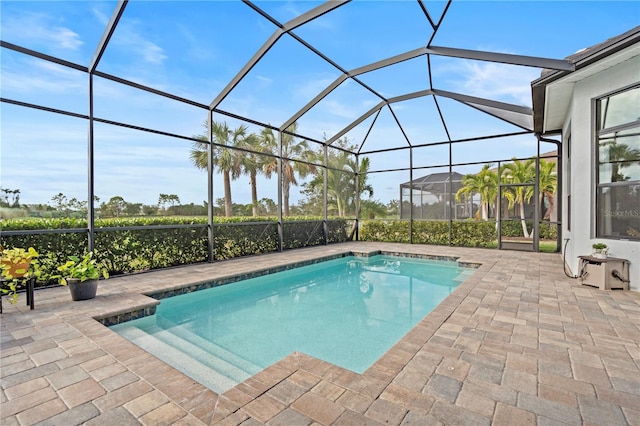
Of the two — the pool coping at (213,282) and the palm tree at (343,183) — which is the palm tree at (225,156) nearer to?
the pool coping at (213,282)

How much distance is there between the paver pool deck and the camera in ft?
5.98

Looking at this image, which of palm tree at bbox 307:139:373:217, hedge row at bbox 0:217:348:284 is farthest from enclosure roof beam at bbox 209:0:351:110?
palm tree at bbox 307:139:373:217

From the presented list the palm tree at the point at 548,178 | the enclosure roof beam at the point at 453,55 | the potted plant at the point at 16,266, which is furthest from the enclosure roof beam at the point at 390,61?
the palm tree at the point at 548,178

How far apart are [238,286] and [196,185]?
9.04 ft

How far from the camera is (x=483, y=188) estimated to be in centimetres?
1147

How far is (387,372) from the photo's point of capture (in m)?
2.29

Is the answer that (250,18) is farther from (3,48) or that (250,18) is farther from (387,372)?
(387,372)

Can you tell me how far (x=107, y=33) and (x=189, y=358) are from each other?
4678 millimetres

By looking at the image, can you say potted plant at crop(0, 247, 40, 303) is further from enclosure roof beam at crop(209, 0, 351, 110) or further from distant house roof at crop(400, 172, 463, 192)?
distant house roof at crop(400, 172, 463, 192)

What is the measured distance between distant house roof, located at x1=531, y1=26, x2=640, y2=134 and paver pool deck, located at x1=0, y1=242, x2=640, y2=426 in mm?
3187

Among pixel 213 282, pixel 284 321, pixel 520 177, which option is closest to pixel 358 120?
pixel 520 177

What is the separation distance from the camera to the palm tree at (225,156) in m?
7.13

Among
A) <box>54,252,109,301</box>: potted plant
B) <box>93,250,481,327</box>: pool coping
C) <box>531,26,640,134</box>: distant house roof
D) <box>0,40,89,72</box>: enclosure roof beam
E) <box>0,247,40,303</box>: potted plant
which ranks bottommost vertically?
<box>93,250,481,327</box>: pool coping

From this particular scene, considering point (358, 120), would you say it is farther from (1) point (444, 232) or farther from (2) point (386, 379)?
(2) point (386, 379)
